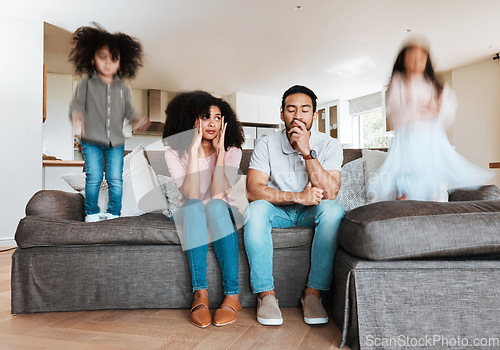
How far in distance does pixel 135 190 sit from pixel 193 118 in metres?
0.57

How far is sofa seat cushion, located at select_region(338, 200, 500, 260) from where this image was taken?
109 centimetres

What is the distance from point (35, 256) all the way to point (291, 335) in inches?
41.9

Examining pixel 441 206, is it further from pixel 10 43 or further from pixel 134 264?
pixel 10 43

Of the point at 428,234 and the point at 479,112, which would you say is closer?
the point at 428,234

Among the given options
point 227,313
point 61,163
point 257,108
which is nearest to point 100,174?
point 227,313

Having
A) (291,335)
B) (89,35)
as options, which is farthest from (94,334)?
(89,35)

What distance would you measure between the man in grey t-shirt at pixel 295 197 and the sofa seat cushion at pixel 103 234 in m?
0.07

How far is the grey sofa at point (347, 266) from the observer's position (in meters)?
1.06

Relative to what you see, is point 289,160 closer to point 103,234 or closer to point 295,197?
point 295,197

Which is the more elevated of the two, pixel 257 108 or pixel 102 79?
pixel 257 108

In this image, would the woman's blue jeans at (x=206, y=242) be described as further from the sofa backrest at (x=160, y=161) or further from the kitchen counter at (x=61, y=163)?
the kitchen counter at (x=61, y=163)

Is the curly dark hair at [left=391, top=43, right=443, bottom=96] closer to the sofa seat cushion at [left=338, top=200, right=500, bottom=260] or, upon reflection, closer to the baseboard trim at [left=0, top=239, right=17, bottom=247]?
the sofa seat cushion at [left=338, top=200, right=500, bottom=260]

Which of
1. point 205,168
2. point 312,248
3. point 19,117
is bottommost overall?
point 312,248

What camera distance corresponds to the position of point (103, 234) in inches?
57.5
